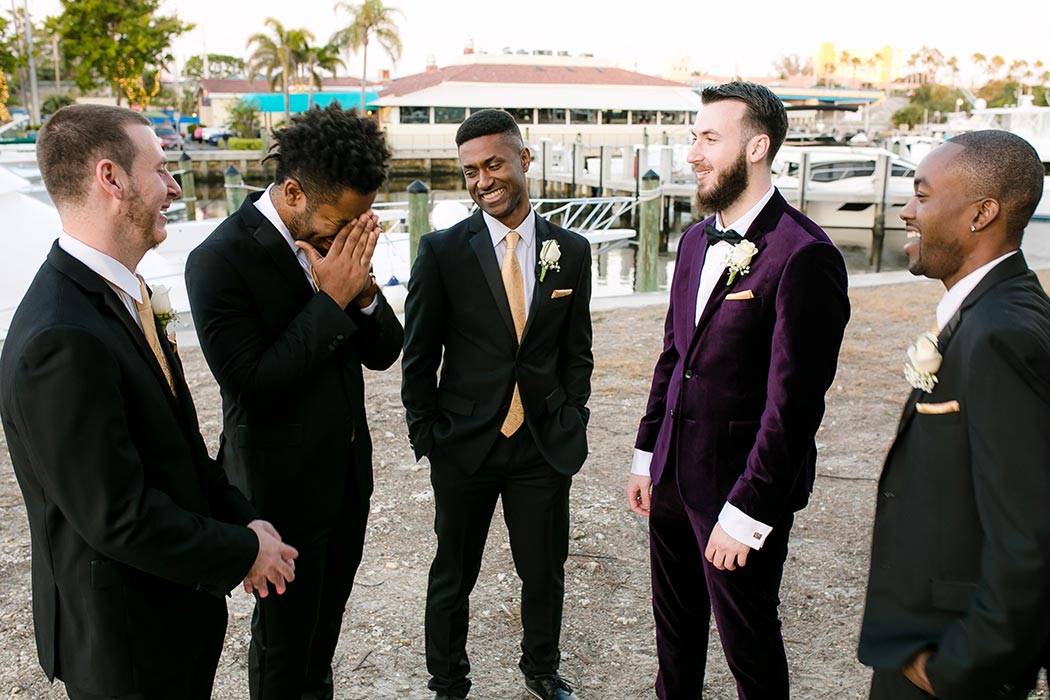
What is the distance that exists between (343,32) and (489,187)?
55.6 metres

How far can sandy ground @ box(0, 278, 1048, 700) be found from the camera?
3.29m

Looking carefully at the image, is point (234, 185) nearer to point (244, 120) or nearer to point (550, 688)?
point (550, 688)

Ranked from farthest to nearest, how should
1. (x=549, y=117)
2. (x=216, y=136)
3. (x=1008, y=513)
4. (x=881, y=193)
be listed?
(x=216, y=136)
(x=549, y=117)
(x=881, y=193)
(x=1008, y=513)

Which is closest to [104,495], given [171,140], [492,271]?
[492,271]

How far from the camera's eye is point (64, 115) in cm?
194

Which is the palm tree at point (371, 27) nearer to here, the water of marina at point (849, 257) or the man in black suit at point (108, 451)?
the water of marina at point (849, 257)

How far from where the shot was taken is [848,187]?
78.3 feet

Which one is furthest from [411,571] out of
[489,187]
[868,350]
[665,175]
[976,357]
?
[665,175]

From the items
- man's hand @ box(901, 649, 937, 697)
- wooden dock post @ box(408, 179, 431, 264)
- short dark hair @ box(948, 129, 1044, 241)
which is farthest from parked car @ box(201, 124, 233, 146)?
man's hand @ box(901, 649, 937, 697)

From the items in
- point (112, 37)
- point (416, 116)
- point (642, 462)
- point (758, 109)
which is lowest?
point (642, 462)

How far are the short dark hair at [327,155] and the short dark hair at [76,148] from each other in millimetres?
573

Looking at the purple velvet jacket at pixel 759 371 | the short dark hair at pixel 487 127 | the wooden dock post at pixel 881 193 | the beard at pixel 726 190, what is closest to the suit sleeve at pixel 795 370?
the purple velvet jacket at pixel 759 371

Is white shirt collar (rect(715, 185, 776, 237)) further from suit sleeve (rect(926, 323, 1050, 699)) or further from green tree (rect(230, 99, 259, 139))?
green tree (rect(230, 99, 259, 139))

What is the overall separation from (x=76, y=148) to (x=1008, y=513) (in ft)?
7.18
